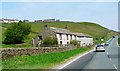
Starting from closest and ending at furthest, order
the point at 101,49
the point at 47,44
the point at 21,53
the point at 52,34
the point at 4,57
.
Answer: the point at 4,57
the point at 21,53
the point at 101,49
the point at 47,44
the point at 52,34

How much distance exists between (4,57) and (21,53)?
6.68 m

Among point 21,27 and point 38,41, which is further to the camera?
point 21,27

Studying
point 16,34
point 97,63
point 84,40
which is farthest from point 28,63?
point 84,40

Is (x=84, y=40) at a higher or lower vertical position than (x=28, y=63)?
lower

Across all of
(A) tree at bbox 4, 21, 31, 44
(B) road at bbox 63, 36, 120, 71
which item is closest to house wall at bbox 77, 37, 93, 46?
(A) tree at bbox 4, 21, 31, 44

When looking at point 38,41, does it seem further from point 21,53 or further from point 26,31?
point 21,53

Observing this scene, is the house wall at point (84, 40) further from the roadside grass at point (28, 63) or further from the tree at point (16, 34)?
the roadside grass at point (28, 63)

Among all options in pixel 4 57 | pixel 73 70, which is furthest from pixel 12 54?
pixel 73 70

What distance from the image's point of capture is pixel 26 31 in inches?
4365

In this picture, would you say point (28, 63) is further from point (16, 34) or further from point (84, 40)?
point (84, 40)

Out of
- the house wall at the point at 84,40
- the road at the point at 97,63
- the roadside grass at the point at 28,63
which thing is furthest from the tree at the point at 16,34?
the roadside grass at the point at 28,63

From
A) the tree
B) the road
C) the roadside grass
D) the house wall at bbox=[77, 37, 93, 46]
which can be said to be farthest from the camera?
the house wall at bbox=[77, 37, 93, 46]

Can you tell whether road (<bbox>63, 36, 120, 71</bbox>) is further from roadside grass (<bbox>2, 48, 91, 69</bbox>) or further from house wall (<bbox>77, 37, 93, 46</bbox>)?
house wall (<bbox>77, 37, 93, 46</bbox>)

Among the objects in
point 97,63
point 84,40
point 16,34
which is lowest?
point 84,40
